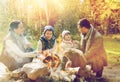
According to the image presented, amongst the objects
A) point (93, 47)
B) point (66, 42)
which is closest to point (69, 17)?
point (66, 42)

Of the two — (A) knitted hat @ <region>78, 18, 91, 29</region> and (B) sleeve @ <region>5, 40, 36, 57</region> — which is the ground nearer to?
(A) knitted hat @ <region>78, 18, 91, 29</region>

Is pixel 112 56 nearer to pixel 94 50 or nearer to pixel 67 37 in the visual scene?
pixel 94 50

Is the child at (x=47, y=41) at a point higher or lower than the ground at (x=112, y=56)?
higher

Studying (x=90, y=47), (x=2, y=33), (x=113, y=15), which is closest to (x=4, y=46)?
(x=2, y=33)

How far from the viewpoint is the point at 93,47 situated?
183 inches

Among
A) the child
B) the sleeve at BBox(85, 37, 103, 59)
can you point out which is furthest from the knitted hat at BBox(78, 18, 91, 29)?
the child

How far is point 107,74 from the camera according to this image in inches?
182

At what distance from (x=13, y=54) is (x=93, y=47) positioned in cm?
89

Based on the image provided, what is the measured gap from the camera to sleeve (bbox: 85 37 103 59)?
4652 mm

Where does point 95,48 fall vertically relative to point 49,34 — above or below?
below

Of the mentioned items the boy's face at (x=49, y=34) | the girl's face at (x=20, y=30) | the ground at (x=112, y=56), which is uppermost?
the girl's face at (x=20, y=30)

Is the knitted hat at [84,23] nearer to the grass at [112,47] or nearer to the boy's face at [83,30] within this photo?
the boy's face at [83,30]

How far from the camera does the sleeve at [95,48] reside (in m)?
4.65

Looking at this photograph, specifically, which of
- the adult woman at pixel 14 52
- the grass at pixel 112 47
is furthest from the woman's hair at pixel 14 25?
the grass at pixel 112 47
